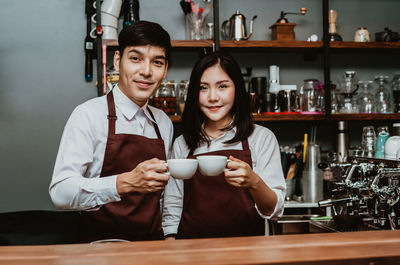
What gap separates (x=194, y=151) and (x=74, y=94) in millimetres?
1433

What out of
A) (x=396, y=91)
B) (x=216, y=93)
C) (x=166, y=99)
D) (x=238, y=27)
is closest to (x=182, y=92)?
(x=166, y=99)

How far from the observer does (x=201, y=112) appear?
1809 mm

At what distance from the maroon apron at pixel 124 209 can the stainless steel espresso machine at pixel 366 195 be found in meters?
0.72

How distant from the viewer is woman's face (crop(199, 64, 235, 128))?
5.49 ft

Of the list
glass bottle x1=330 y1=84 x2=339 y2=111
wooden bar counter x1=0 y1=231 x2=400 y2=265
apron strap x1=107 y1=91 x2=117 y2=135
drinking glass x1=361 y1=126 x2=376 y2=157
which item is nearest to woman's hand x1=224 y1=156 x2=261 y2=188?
wooden bar counter x1=0 y1=231 x2=400 y2=265

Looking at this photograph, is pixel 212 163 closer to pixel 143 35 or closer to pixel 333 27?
pixel 143 35

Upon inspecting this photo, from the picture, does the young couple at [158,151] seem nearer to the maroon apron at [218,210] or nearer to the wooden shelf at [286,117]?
the maroon apron at [218,210]

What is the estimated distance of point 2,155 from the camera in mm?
2746

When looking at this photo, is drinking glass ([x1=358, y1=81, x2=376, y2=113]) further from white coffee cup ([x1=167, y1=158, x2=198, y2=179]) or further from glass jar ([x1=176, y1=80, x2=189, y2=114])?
white coffee cup ([x1=167, y1=158, x2=198, y2=179])

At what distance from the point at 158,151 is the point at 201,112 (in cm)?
29

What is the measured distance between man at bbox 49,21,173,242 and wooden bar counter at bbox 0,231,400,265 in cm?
57

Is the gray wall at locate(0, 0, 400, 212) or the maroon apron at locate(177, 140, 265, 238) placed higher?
the gray wall at locate(0, 0, 400, 212)

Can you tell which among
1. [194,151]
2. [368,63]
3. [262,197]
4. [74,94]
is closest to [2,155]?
[74,94]

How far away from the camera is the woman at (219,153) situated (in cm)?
166
